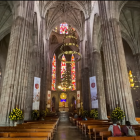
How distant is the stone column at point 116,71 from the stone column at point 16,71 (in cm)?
746

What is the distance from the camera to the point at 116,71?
10.7m

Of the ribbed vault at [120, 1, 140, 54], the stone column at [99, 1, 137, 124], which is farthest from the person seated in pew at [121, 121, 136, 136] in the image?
the ribbed vault at [120, 1, 140, 54]

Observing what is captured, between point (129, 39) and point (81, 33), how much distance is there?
1024 cm

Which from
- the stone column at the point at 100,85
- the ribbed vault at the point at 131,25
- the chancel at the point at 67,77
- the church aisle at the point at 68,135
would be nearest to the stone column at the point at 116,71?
the chancel at the point at 67,77

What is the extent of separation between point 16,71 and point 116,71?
27.8 feet

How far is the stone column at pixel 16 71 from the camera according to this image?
9.05 metres

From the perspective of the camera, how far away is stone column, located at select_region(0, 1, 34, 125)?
9.05 metres

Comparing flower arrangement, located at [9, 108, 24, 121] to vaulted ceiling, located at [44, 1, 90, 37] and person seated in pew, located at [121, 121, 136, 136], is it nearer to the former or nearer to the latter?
person seated in pew, located at [121, 121, 136, 136]

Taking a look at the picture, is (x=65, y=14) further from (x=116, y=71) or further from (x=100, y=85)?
(x=116, y=71)

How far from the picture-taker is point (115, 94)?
10.3 metres

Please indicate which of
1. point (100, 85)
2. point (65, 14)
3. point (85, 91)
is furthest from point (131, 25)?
point (65, 14)

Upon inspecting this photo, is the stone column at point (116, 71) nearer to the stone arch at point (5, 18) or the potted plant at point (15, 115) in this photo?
the potted plant at point (15, 115)

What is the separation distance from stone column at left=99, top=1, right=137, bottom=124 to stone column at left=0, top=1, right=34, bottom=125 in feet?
24.5

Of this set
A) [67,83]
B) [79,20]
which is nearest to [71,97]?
[67,83]
